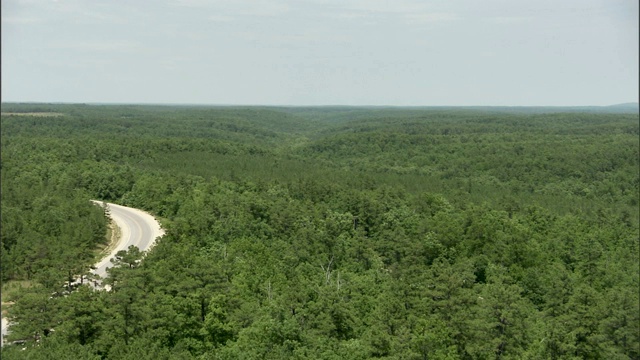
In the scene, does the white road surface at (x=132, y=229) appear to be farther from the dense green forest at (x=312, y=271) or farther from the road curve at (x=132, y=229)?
the dense green forest at (x=312, y=271)

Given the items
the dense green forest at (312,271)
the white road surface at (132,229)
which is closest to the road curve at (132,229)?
the white road surface at (132,229)

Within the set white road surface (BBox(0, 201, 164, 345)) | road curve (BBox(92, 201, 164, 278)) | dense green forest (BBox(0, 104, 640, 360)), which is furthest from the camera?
road curve (BBox(92, 201, 164, 278))

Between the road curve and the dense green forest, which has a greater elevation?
the dense green forest

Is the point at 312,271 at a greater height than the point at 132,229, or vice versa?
the point at 312,271

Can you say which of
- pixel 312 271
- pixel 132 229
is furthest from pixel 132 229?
pixel 312 271

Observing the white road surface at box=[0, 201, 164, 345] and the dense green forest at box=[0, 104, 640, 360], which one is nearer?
the dense green forest at box=[0, 104, 640, 360]

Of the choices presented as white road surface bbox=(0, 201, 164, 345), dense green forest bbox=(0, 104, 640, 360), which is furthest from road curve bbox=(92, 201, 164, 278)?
dense green forest bbox=(0, 104, 640, 360)

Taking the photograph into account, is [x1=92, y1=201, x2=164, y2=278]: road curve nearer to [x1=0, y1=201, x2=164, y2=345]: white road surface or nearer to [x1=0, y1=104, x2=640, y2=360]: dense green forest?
[x1=0, y1=201, x2=164, y2=345]: white road surface

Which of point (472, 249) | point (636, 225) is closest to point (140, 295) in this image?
point (472, 249)

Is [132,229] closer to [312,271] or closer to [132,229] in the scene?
[132,229]
